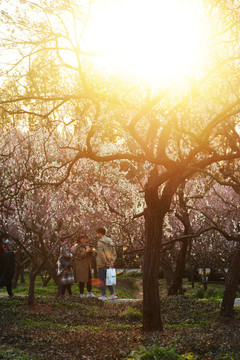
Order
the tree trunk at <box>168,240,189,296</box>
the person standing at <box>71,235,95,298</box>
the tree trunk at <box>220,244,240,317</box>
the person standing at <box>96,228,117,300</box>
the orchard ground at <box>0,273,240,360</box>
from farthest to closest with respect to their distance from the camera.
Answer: the person standing at <box>71,235,95,298</box>
the person standing at <box>96,228,117,300</box>
the tree trunk at <box>168,240,189,296</box>
the tree trunk at <box>220,244,240,317</box>
the orchard ground at <box>0,273,240,360</box>

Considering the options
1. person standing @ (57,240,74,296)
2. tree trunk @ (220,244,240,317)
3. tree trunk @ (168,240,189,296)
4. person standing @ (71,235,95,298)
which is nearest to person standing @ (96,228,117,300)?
person standing @ (71,235,95,298)

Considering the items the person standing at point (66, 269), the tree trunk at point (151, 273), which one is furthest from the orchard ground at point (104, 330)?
the person standing at point (66, 269)

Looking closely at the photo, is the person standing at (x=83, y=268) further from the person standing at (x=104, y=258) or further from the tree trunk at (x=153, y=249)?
the tree trunk at (x=153, y=249)

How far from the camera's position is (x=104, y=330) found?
11.7 m

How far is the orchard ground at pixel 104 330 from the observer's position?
8727mm

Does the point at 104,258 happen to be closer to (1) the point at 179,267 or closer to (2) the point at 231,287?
(1) the point at 179,267

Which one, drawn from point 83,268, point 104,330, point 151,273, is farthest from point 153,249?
point 83,268

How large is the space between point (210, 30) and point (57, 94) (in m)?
3.84

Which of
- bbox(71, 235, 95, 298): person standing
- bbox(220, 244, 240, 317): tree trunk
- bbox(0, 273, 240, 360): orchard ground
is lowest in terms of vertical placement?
bbox(0, 273, 240, 360): orchard ground

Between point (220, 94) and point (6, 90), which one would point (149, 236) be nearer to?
point (220, 94)

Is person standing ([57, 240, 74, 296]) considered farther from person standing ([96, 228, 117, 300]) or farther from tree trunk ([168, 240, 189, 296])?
tree trunk ([168, 240, 189, 296])

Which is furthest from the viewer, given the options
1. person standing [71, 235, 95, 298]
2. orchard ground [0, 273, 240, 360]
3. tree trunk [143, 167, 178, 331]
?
person standing [71, 235, 95, 298]

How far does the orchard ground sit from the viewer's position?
8727 millimetres

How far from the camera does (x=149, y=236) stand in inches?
450
